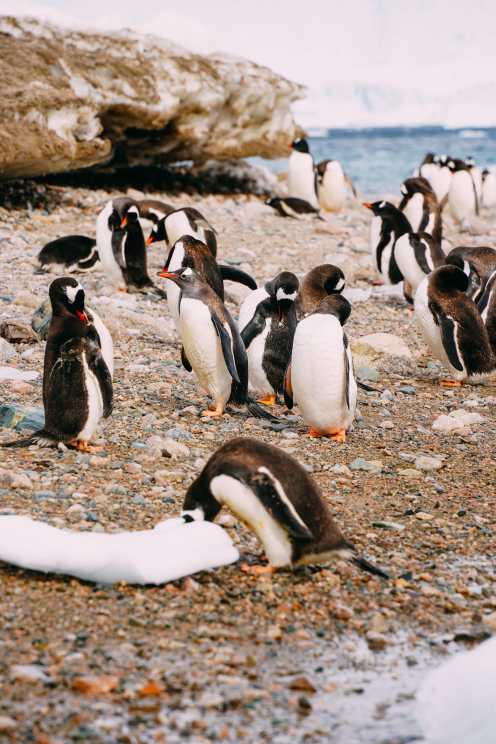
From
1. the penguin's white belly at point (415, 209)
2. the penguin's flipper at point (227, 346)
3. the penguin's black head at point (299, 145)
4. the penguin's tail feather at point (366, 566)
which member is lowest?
the penguin's tail feather at point (366, 566)

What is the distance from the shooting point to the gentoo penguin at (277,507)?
3436mm

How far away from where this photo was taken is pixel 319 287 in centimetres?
627

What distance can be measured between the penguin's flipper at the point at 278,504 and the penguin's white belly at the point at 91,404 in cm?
140

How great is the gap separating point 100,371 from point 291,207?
9.16 metres

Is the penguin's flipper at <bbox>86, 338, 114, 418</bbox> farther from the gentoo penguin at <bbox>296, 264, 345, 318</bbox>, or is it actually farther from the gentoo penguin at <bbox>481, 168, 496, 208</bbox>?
the gentoo penguin at <bbox>481, 168, 496, 208</bbox>

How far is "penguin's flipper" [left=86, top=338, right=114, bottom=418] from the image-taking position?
477 cm

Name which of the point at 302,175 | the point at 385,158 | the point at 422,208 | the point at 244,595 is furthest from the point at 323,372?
the point at 385,158

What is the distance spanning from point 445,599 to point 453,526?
72cm

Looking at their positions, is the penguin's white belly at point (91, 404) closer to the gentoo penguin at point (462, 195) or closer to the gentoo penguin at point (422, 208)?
the gentoo penguin at point (422, 208)

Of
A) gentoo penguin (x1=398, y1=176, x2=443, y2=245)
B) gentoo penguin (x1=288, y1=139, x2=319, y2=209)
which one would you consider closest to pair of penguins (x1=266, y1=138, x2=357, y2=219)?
gentoo penguin (x1=288, y1=139, x2=319, y2=209)

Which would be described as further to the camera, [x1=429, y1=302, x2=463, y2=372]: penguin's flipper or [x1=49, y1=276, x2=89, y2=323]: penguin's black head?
[x1=429, y1=302, x2=463, y2=372]: penguin's flipper

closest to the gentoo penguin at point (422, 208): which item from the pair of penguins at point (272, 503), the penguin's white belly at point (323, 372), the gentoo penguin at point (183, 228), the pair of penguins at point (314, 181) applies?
the pair of penguins at point (314, 181)

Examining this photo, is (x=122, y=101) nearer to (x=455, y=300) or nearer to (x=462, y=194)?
(x=455, y=300)

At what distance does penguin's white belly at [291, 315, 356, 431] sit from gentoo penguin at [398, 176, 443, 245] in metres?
6.40
